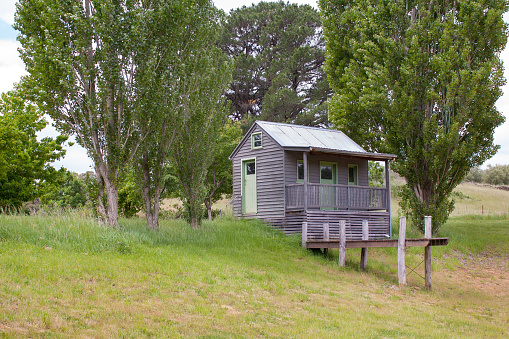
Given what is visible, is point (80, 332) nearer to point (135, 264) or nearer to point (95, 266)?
point (95, 266)

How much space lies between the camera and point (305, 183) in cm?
1820

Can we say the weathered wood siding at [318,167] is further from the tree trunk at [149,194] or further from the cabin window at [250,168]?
the tree trunk at [149,194]

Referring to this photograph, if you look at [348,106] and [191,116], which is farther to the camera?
[348,106]

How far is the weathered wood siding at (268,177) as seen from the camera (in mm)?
19578

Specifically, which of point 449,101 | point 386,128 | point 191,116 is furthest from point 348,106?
point 191,116

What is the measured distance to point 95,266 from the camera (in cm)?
1048

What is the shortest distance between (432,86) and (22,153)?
19031mm

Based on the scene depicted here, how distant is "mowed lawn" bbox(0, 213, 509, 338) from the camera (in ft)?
26.3

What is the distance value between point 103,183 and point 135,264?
4.04 m

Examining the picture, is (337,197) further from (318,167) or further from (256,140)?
(256,140)

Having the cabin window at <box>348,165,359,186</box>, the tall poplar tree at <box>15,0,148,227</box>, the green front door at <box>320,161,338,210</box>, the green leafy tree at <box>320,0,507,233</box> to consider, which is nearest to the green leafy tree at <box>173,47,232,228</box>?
the tall poplar tree at <box>15,0,148,227</box>

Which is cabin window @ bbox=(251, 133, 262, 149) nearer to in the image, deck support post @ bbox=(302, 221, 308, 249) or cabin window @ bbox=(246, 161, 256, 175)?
cabin window @ bbox=(246, 161, 256, 175)

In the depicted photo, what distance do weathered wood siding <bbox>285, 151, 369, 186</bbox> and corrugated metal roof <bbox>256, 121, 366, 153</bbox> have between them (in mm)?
483

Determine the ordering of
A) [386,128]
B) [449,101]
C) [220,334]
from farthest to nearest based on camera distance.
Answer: [386,128], [449,101], [220,334]
